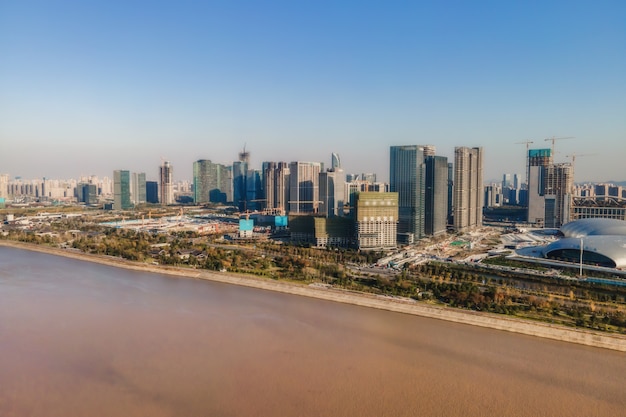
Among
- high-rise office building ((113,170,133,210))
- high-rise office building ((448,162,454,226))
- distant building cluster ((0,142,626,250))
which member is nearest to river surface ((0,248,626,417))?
distant building cluster ((0,142,626,250))

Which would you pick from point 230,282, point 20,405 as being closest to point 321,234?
point 230,282

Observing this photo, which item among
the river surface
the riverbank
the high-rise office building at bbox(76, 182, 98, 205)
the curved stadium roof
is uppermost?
the high-rise office building at bbox(76, 182, 98, 205)

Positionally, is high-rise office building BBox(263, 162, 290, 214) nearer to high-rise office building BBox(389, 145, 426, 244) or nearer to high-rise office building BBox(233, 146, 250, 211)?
high-rise office building BBox(233, 146, 250, 211)

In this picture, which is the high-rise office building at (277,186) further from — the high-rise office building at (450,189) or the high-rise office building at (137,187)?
the high-rise office building at (137,187)

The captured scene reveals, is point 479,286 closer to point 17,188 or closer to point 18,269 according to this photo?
point 18,269

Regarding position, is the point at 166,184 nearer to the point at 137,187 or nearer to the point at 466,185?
the point at 137,187
